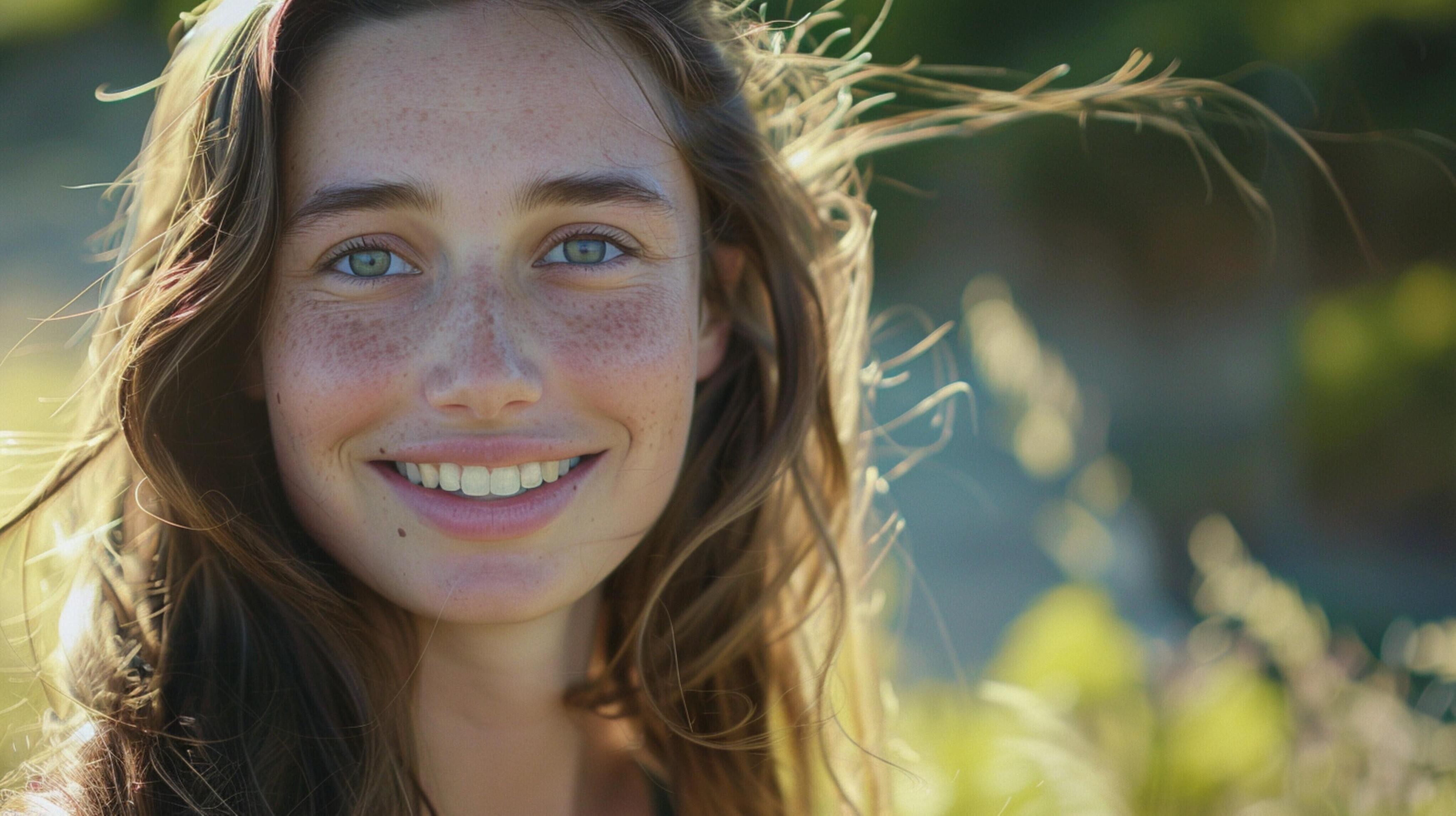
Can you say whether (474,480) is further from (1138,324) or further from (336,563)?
(1138,324)

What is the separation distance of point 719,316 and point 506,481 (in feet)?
1.64

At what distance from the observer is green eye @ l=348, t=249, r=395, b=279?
141 centimetres

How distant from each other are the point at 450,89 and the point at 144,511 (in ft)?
2.05

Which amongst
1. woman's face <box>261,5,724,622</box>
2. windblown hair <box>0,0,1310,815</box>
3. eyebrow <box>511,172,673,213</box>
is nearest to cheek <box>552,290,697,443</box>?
woman's face <box>261,5,724,622</box>

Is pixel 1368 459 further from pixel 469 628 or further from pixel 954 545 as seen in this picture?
pixel 469 628

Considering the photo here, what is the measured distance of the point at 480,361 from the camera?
134cm

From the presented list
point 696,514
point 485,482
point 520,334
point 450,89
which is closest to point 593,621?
point 696,514

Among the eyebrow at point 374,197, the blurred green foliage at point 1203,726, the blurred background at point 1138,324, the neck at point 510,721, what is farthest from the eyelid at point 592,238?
the blurred green foliage at point 1203,726

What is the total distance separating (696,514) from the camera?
1.85 metres

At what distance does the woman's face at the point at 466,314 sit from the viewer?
1.36m

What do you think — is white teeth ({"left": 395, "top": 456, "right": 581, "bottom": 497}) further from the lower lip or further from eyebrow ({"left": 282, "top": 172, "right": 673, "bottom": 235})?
eyebrow ({"left": 282, "top": 172, "right": 673, "bottom": 235})

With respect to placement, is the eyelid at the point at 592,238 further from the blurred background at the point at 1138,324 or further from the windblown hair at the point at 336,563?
the blurred background at the point at 1138,324

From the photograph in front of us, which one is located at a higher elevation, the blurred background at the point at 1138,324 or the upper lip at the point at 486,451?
the blurred background at the point at 1138,324

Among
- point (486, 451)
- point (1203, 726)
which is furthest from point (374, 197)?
point (1203, 726)
